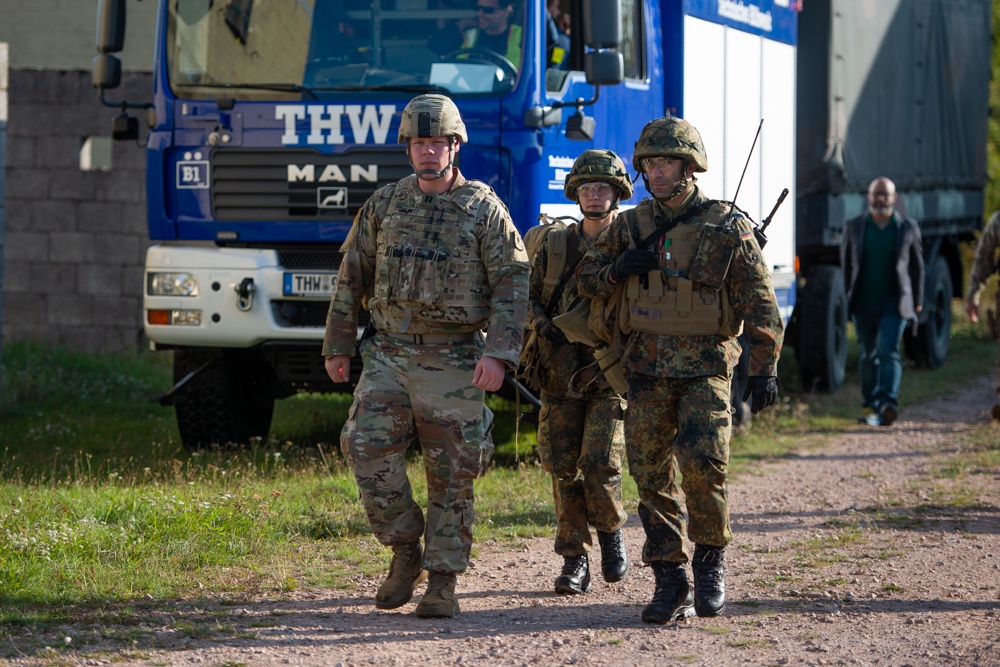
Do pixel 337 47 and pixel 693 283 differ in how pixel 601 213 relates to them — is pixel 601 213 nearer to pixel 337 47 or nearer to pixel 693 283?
pixel 693 283

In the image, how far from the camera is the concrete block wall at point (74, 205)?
42.5ft

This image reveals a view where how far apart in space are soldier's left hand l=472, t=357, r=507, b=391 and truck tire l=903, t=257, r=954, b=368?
1016 centimetres

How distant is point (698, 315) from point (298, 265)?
3377mm

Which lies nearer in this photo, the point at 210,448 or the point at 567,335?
the point at 567,335

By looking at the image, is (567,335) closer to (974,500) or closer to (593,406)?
(593,406)

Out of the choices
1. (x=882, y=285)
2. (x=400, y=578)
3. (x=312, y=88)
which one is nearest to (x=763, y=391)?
(x=400, y=578)

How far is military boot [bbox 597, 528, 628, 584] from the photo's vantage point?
5812 mm

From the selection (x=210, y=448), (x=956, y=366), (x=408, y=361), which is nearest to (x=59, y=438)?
(x=210, y=448)

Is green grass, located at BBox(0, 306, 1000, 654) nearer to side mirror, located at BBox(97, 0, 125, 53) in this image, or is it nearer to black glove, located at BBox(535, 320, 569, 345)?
black glove, located at BBox(535, 320, 569, 345)

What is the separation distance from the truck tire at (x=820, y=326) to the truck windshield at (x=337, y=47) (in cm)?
534

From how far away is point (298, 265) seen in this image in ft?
26.7

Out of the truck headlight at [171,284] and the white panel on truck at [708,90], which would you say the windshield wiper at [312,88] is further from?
the white panel on truck at [708,90]

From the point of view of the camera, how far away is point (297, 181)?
8.06m

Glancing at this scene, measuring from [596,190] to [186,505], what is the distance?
242 cm
